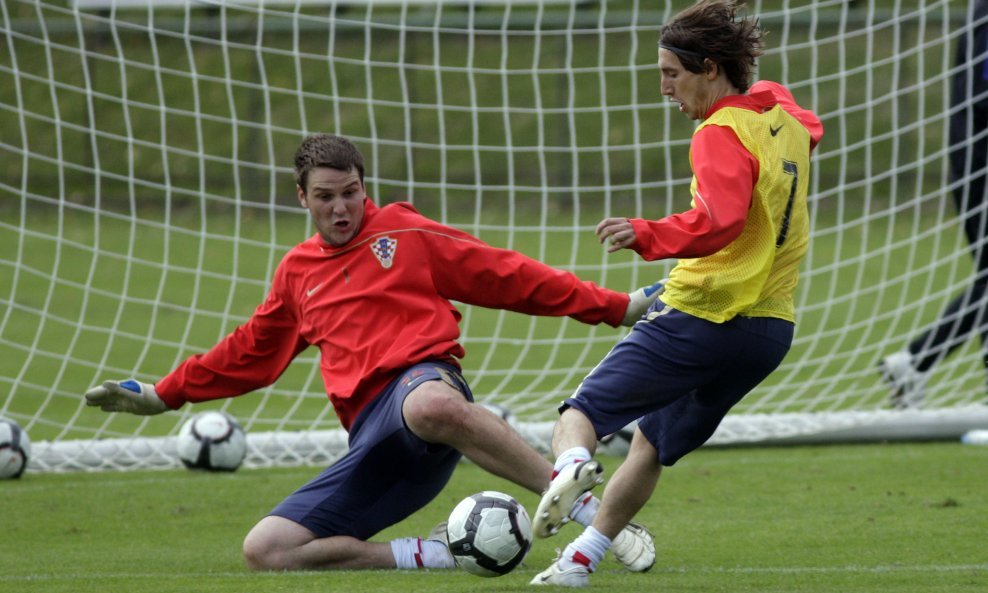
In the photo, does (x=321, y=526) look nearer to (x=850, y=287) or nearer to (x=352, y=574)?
(x=352, y=574)

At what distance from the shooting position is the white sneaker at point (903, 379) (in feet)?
25.0

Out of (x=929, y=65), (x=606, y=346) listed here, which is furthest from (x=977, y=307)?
(x=929, y=65)

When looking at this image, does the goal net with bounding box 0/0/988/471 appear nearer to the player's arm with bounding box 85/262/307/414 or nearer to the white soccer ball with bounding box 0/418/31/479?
the white soccer ball with bounding box 0/418/31/479

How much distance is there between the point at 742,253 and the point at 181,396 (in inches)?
80.3

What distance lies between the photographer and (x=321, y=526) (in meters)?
4.55

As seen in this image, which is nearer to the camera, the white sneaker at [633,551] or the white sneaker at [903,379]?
the white sneaker at [633,551]

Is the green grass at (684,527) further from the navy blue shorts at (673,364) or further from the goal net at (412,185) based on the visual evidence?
the navy blue shorts at (673,364)

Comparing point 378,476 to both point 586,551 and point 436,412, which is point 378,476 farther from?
point 586,551

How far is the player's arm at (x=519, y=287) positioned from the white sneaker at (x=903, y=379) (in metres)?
3.54

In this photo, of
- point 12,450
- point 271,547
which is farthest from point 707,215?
point 12,450

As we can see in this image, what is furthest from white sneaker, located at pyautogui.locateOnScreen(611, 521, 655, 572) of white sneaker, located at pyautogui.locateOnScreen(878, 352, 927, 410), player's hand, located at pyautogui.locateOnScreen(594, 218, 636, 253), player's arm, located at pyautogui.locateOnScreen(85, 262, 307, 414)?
white sneaker, located at pyautogui.locateOnScreen(878, 352, 927, 410)

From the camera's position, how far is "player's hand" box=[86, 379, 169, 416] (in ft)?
15.9

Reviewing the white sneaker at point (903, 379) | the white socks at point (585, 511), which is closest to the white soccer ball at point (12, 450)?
the white socks at point (585, 511)

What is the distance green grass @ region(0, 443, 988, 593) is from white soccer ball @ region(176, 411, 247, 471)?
0.09 metres
